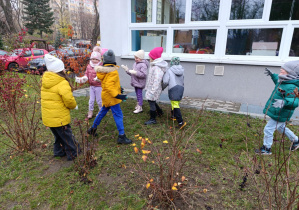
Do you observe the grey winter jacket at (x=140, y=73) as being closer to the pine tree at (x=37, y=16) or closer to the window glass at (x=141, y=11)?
the window glass at (x=141, y=11)

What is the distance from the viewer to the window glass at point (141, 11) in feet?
21.8

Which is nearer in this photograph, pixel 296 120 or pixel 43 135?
pixel 43 135

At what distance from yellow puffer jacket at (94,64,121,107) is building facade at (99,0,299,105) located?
338 centimetres

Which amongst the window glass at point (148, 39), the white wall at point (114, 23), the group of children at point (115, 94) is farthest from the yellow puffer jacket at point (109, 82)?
the window glass at point (148, 39)

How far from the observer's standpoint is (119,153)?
3412mm

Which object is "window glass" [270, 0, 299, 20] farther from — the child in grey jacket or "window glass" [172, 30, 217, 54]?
the child in grey jacket

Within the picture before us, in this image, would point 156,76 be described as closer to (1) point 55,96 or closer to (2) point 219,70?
(1) point 55,96

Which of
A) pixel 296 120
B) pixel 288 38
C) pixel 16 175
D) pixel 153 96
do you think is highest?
pixel 288 38

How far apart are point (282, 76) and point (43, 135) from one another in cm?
441

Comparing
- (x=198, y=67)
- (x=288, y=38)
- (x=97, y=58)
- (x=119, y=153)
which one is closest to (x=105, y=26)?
(x=97, y=58)

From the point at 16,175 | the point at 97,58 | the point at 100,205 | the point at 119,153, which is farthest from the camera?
the point at 97,58

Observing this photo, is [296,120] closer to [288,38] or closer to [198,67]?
[288,38]

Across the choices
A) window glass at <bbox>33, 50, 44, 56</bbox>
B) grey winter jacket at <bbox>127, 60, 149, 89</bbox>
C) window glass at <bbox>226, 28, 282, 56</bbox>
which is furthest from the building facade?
window glass at <bbox>33, 50, 44, 56</bbox>

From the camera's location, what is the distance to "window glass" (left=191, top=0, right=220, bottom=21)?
5926mm
